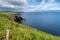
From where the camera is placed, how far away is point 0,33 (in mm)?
17375

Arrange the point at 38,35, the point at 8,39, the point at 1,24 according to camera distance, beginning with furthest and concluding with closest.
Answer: the point at 1,24 → the point at 38,35 → the point at 8,39

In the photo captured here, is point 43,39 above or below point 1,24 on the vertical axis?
below

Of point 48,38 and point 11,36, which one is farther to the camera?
point 48,38

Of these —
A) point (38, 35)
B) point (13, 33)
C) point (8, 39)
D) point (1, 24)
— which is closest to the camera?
point (8, 39)

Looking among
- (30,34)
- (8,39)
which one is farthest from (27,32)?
(8,39)

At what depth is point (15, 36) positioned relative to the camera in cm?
1655

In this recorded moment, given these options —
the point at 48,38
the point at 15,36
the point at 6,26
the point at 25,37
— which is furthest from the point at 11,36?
the point at 48,38

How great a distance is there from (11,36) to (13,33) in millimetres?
421

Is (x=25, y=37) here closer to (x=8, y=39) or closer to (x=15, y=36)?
(x=15, y=36)

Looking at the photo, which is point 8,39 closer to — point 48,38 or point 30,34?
point 30,34

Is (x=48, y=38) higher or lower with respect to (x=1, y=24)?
lower

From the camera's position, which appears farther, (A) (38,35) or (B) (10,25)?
(B) (10,25)

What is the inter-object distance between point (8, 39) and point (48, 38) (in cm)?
473

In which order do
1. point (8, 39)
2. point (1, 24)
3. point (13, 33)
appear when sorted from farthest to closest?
point (1, 24) < point (13, 33) < point (8, 39)
